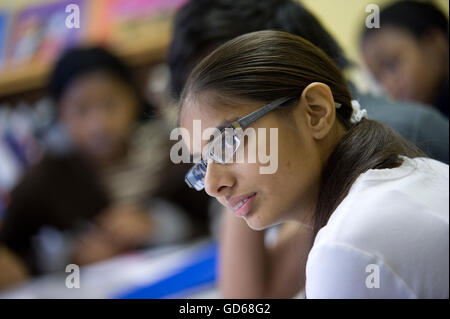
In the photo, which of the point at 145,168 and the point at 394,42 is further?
the point at 145,168

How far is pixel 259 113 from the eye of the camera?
50 centimetres

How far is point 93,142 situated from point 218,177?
124 centimetres

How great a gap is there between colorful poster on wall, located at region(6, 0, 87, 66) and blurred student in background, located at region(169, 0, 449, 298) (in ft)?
3.66

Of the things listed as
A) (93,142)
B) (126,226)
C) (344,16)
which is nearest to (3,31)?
(93,142)

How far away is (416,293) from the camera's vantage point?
Result: 16.8 inches

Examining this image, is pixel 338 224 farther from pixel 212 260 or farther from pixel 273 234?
pixel 212 260

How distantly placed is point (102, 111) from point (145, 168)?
0.73 feet

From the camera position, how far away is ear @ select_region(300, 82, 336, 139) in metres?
0.50

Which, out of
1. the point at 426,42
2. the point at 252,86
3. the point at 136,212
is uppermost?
the point at 426,42

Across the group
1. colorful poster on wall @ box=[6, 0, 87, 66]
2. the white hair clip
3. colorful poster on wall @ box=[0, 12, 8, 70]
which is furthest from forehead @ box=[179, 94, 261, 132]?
colorful poster on wall @ box=[0, 12, 8, 70]

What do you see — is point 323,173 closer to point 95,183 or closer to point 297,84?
point 297,84

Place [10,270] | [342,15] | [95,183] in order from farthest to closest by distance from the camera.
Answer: [95,183] → [10,270] → [342,15]

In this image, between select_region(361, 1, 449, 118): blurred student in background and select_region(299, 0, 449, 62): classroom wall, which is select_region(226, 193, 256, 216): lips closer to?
select_region(299, 0, 449, 62): classroom wall
